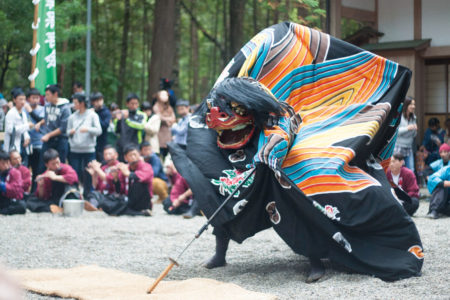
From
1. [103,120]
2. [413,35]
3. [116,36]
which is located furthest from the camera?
[116,36]

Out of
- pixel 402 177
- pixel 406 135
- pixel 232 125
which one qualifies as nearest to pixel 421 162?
pixel 406 135

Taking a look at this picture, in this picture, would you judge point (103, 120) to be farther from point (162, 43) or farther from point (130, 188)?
point (162, 43)

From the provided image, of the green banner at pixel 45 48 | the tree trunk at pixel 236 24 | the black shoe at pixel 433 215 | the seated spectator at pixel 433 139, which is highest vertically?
the tree trunk at pixel 236 24

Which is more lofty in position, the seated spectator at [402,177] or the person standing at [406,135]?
the person standing at [406,135]

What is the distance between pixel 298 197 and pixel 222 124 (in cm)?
72

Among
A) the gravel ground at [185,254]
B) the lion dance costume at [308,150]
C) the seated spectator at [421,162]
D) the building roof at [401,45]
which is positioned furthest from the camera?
the seated spectator at [421,162]

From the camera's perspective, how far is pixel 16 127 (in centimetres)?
851

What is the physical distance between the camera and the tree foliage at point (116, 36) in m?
11.5

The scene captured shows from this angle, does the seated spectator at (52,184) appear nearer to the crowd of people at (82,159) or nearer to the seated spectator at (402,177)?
the crowd of people at (82,159)

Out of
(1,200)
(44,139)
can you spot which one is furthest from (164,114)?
(1,200)

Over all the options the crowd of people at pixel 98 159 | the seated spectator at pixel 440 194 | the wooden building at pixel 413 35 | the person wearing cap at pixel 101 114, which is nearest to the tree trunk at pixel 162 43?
the crowd of people at pixel 98 159

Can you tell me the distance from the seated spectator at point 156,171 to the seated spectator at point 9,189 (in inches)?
73.6

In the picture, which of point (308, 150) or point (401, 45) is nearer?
point (308, 150)

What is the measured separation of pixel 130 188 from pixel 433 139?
217 inches
